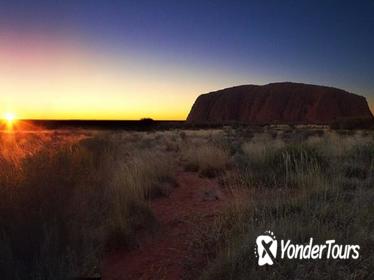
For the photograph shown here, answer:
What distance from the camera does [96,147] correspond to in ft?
40.1

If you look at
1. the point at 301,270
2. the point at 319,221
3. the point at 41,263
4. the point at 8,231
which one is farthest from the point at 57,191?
the point at 319,221

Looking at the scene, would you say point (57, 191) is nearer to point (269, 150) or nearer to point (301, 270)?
point (301, 270)

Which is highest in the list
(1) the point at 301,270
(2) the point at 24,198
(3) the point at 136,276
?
(2) the point at 24,198

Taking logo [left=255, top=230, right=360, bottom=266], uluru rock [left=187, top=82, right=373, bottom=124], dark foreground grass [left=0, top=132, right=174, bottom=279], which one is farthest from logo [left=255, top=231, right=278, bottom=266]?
uluru rock [left=187, top=82, right=373, bottom=124]

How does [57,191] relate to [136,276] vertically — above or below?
above

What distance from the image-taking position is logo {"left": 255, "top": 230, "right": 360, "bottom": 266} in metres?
3.96

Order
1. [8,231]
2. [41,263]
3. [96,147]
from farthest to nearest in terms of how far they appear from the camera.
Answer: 1. [96,147]
2. [8,231]
3. [41,263]

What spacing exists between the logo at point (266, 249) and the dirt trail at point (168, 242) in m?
0.95

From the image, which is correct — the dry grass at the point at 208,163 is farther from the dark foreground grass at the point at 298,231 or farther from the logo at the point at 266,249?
the logo at the point at 266,249

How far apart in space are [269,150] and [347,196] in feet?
19.6

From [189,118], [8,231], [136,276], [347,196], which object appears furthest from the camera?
[189,118]

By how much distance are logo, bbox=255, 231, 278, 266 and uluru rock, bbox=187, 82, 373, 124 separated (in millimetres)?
91228

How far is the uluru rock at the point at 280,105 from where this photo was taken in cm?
9650

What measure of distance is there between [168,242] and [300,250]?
199 cm
